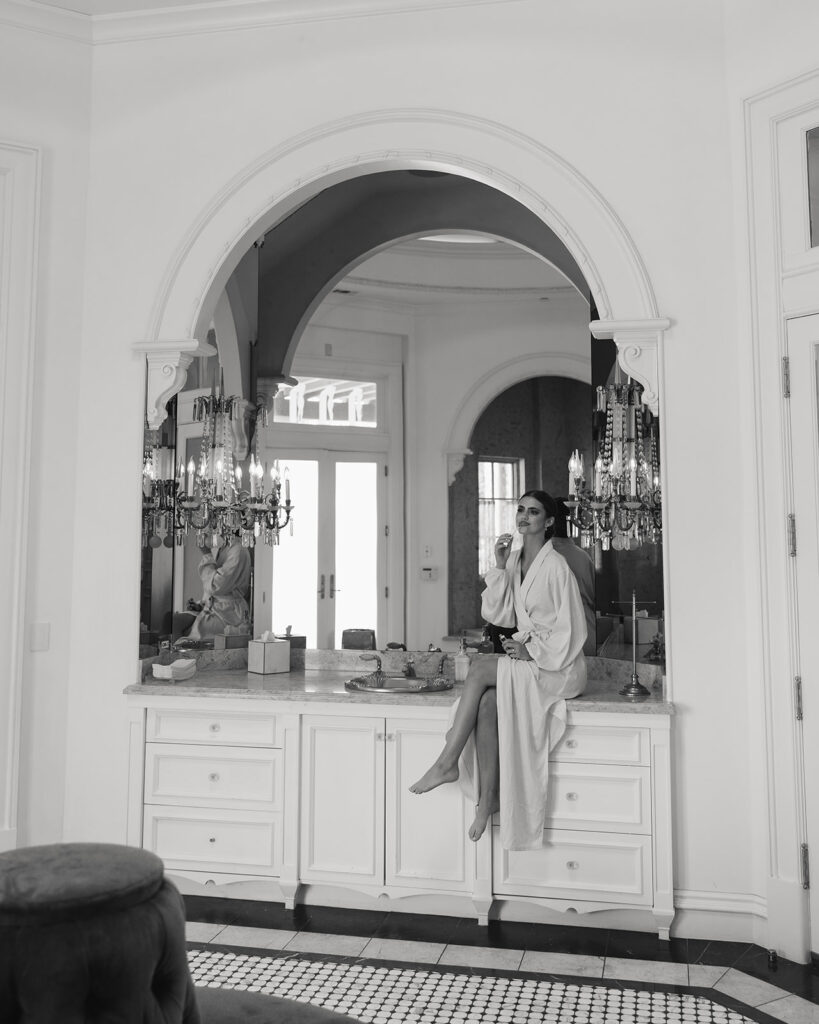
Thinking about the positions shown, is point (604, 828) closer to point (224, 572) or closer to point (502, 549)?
point (502, 549)

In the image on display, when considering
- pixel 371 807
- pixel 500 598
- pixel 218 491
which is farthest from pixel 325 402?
pixel 371 807

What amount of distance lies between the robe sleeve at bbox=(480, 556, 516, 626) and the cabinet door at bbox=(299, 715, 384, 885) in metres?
0.69

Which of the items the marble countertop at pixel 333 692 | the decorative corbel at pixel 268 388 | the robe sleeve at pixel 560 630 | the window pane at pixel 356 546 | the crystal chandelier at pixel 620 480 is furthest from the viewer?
the decorative corbel at pixel 268 388

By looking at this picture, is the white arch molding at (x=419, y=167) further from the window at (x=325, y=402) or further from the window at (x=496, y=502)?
the window at (x=496, y=502)

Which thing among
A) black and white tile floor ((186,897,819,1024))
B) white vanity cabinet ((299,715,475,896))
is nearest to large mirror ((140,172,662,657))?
white vanity cabinet ((299,715,475,896))

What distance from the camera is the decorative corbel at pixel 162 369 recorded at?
3973mm

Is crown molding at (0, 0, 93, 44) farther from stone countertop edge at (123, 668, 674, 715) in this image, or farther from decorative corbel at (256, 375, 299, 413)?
stone countertop edge at (123, 668, 674, 715)

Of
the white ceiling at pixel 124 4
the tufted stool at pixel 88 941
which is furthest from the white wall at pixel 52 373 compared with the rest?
the tufted stool at pixel 88 941

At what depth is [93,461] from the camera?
4023 millimetres

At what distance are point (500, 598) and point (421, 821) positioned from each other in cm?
98

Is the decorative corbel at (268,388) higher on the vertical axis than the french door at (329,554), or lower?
higher

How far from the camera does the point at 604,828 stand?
3.44 m

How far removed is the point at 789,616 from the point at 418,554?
6.01 feet

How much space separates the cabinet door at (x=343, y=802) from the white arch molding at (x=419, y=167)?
167 centimetres
